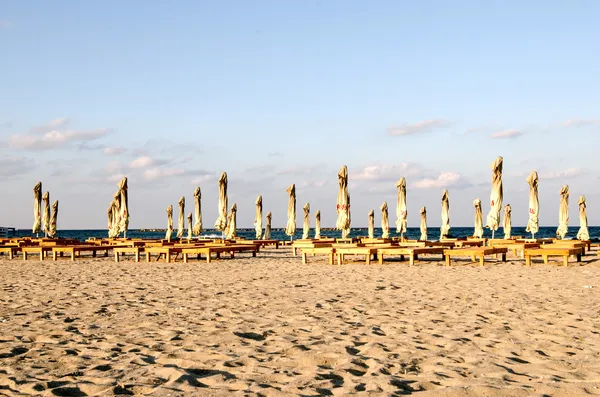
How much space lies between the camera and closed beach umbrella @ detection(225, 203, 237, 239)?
2505cm

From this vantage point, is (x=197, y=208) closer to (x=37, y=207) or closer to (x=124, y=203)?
(x=124, y=203)

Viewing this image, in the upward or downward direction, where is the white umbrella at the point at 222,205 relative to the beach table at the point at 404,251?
upward

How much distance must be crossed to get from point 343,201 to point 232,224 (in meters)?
8.78

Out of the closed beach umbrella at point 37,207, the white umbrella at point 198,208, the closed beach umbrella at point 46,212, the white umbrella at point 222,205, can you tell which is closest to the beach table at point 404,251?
the white umbrella at point 222,205

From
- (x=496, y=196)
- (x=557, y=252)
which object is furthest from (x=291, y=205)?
(x=557, y=252)

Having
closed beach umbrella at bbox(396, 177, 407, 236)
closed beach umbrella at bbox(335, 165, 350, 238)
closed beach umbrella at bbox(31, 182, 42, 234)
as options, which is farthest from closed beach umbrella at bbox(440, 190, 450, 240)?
closed beach umbrella at bbox(31, 182, 42, 234)

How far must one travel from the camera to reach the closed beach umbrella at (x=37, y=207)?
22.9m

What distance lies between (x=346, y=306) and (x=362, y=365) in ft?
9.60

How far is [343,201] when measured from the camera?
19734 mm

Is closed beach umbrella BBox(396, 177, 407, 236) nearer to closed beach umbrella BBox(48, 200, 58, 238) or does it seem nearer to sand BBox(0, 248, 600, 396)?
sand BBox(0, 248, 600, 396)

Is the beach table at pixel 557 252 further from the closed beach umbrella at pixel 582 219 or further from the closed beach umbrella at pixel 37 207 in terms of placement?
the closed beach umbrella at pixel 37 207

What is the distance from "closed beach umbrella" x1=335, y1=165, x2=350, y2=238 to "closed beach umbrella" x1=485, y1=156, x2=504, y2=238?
4863 millimetres

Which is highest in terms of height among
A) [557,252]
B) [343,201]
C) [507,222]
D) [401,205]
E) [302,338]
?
[343,201]

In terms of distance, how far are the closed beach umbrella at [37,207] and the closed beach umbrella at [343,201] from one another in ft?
40.3
